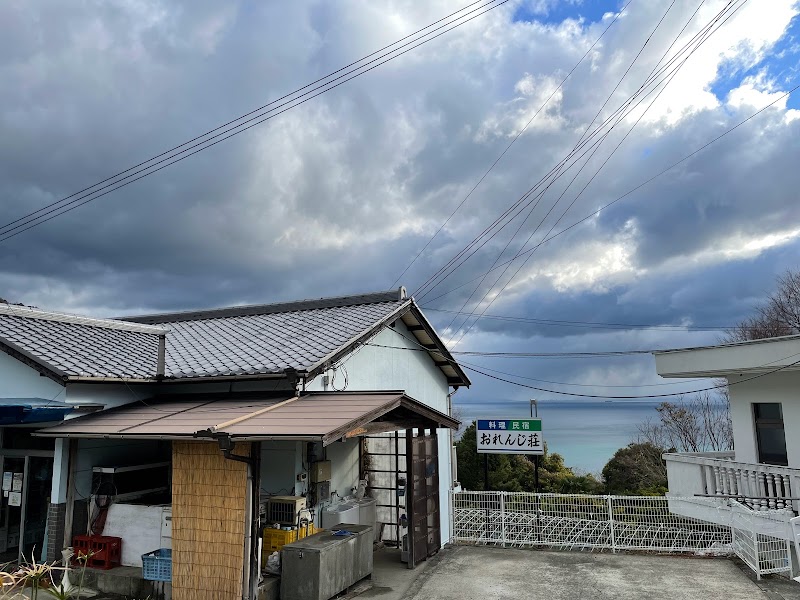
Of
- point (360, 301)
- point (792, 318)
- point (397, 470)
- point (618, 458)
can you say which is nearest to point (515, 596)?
point (397, 470)

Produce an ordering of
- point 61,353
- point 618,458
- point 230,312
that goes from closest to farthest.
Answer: point 61,353, point 230,312, point 618,458

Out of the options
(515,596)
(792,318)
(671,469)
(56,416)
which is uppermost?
(792,318)

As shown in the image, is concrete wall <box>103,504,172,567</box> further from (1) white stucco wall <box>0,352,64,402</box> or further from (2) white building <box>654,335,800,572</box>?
(2) white building <box>654,335,800,572</box>

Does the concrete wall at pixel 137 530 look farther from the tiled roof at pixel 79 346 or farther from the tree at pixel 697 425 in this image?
the tree at pixel 697 425

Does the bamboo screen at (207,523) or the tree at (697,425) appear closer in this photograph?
the bamboo screen at (207,523)

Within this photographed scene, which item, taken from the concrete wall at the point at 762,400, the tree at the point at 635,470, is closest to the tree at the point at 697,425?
the tree at the point at 635,470

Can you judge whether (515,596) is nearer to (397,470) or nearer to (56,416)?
(397,470)

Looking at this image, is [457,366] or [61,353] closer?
[61,353]

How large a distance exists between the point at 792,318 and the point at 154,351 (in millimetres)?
29661

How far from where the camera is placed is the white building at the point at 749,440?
1072 centimetres

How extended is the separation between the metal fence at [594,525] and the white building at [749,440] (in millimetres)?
436

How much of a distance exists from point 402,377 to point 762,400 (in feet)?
27.4

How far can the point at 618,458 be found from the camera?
25.9 metres

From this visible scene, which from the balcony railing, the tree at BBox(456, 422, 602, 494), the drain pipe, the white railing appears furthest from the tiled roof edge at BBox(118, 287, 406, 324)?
the tree at BBox(456, 422, 602, 494)
